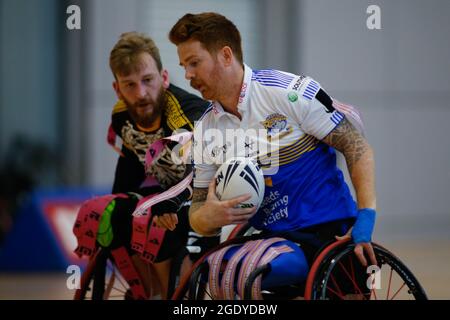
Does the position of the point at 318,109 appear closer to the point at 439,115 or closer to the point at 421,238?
the point at 421,238

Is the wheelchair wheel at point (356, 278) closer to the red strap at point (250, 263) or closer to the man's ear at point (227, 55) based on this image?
the red strap at point (250, 263)

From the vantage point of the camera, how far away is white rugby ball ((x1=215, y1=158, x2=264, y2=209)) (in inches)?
145

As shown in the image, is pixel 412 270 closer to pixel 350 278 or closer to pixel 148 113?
pixel 350 278

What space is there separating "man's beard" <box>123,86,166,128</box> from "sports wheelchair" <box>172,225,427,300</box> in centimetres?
79

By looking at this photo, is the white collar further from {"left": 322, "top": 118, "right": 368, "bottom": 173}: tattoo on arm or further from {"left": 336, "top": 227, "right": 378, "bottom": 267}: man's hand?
{"left": 336, "top": 227, "right": 378, "bottom": 267}: man's hand

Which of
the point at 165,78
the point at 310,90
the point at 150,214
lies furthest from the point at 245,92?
the point at 150,214

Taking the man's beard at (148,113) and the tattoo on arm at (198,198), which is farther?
the man's beard at (148,113)

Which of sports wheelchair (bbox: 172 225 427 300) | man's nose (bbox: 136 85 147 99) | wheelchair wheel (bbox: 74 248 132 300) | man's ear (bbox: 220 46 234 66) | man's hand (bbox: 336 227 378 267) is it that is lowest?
wheelchair wheel (bbox: 74 248 132 300)

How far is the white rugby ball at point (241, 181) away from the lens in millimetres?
3689

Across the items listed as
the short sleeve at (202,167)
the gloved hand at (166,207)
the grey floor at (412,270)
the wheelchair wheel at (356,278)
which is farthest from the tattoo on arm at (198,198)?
the grey floor at (412,270)

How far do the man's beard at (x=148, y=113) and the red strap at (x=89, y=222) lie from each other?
0.49 m

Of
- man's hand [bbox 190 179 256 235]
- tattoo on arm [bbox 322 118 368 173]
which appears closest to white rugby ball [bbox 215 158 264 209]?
man's hand [bbox 190 179 256 235]

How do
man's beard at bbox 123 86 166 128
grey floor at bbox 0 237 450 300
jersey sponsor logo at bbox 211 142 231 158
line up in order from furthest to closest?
Answer: grey floor at bbox 0 237 450 300 → man's beard at bbox 123 86 166 128 → jersey sponsor logo at bbox 211 142 231 158

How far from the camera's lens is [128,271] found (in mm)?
4887
